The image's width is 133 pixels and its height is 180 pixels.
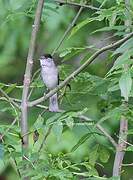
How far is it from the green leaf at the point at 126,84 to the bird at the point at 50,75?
659 mm

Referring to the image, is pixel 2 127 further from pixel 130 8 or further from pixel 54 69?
pixel 54 69

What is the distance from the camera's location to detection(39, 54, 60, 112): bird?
228 cm

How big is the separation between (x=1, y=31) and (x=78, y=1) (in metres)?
1.20

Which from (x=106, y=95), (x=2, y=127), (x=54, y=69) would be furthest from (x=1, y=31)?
(x=2, y=127)

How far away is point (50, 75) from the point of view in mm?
2555

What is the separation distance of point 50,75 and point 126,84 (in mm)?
1099

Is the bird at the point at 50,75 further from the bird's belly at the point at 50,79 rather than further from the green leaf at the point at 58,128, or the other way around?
the green leaf at the point at 58,128

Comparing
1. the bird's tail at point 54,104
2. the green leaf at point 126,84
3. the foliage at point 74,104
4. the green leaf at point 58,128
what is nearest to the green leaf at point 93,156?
the foliage at point 74,104

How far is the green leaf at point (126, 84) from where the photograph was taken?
145cm

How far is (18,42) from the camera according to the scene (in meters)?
3.35

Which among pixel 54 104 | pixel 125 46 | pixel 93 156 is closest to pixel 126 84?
pixel 125 46

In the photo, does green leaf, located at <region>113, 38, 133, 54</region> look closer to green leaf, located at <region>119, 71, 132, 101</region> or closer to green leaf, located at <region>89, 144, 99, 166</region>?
green leaf, located at <region>119, 71, 132, 101</region>

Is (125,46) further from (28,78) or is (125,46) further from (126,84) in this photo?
(28,78)

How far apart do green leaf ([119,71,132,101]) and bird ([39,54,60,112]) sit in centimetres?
66
